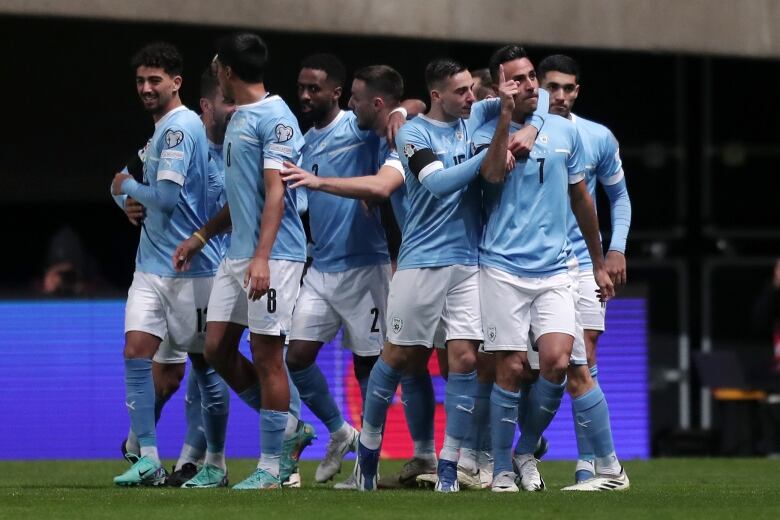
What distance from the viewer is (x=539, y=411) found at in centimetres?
883

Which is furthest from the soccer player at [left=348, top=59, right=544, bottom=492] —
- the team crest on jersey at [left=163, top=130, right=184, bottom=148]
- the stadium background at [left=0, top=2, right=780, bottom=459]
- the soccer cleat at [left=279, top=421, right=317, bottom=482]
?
the stadium background at [left=0, top=2, right=780, bottom=459]

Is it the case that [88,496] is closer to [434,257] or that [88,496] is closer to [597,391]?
[434,257]

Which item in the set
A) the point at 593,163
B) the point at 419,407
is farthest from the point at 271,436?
the point at 593,163

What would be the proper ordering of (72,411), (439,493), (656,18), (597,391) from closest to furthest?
(439,493) < (597,391) < (72,411) < (656,18)

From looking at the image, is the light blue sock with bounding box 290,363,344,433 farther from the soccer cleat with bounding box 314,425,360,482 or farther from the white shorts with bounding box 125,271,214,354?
the white shorts with bounding box 125,271,214,354

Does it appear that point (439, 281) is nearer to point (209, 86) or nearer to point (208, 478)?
point (208, 478)

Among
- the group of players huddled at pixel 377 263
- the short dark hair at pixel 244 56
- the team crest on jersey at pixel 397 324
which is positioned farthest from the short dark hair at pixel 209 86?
the team crest on jersey at pixel 397 324

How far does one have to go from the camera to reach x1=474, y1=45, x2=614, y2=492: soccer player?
8180mm

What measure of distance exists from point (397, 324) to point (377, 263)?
1.25 meters

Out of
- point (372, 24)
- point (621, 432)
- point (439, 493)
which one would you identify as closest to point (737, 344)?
point (621, 432)

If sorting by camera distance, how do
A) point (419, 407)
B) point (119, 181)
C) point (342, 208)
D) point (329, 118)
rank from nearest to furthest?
point (119, 181)
point (419, 407)
point (329, 118)
point (342, 208)

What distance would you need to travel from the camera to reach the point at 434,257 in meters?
8.23

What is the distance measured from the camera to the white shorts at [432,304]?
8.23m

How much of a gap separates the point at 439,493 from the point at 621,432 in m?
6.25
